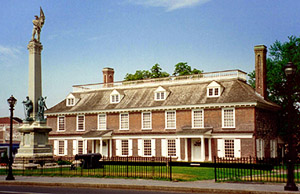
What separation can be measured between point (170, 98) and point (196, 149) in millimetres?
6272

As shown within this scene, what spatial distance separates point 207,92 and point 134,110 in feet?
27.6

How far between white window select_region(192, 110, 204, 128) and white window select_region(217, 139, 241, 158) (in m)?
2.60

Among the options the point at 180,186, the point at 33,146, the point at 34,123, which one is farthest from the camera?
the point at 34,123

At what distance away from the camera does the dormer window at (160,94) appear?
1809 inches

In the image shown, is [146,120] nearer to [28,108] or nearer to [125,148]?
[125,148]

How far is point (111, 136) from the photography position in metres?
47.8

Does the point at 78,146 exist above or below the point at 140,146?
below

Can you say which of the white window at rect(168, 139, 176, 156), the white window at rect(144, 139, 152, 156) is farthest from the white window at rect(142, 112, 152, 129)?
the white window at rect(168, 139, 176, 156)

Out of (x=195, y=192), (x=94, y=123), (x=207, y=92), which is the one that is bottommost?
(x=195, y=192)

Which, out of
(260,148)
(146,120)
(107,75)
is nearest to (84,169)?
(146,120)

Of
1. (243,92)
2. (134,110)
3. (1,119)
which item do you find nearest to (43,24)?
(134,110)

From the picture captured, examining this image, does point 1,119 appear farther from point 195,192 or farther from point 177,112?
point 195,192

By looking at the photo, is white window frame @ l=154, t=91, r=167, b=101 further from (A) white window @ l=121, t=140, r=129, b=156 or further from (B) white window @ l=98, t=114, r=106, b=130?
(B) white window @ l=98, t=114, r=106, b=130

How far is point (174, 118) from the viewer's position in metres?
44.2
